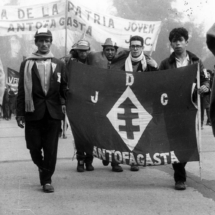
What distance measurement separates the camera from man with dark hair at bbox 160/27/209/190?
596cm

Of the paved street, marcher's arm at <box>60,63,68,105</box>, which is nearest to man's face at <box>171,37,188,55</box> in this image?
marcher's arm at <box>60,63,68,105</box>

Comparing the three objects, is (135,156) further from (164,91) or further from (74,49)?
(74,49)

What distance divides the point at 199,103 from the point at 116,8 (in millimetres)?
50643

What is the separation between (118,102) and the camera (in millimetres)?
6230

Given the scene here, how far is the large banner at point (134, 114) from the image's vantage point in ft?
19.8

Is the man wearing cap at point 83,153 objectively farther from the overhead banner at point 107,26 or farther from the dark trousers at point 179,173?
the overhead banner at point 107,26

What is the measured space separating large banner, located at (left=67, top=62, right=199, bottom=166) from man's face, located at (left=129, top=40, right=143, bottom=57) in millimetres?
922

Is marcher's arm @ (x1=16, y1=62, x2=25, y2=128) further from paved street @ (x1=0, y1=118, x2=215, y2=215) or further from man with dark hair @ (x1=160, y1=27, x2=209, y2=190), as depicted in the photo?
man with dark hair @ (x1=160, y1=27, x2=209, y2=190)

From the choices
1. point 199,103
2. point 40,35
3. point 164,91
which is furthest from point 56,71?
point 199,103

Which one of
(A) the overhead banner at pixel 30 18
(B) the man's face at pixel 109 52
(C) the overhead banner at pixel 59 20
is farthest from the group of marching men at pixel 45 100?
(A) the overhead banner at pixel 30 18

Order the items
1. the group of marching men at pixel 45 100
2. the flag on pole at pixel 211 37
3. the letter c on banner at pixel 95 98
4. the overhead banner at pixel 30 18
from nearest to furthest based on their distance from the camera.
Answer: the flag on pole at pixel 211 37 → the group of marching men at pixel 45 100 → the letter c on banner at pixel 95 98 → the overhead banner at pixel 30 18

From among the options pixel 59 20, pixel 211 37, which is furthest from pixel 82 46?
pixel 59 20

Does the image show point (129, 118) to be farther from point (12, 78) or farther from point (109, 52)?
point (12, 78)

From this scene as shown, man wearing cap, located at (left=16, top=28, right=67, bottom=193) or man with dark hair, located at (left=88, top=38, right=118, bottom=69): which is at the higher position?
man with dark hair, located at (left=88, top=38, right=118, bottom=69)
